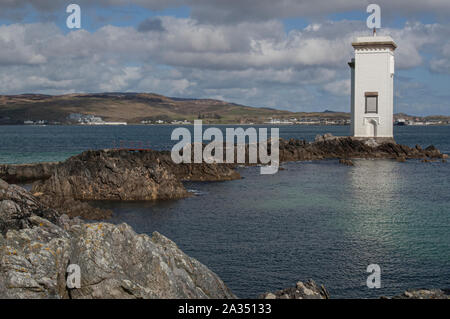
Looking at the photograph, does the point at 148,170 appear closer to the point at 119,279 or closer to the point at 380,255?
the point at 380,255

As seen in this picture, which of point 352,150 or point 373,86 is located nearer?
point 352,150

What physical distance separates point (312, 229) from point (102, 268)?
14.8 meters

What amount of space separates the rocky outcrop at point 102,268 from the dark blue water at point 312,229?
411cm

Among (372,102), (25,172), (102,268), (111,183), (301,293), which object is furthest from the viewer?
(372,102)

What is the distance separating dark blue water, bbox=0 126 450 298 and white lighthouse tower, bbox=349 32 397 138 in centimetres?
2877

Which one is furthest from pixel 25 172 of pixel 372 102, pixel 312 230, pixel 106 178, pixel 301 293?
pixel 372 102

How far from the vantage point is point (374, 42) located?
67000mm

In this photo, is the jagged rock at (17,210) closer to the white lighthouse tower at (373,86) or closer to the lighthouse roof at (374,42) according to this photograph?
the white lighthouse tower at (373,86)

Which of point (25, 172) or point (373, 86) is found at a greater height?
point (373, 86)

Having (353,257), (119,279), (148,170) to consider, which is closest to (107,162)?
(148,170)

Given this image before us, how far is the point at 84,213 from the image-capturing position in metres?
25.5

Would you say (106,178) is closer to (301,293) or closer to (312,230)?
(312,230)

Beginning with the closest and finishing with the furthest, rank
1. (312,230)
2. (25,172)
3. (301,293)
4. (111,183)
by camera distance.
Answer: (301,293), (312,230), (111,183), (25,172)

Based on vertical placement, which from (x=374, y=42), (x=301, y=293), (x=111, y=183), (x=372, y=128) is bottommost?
(x=301, y=293)
